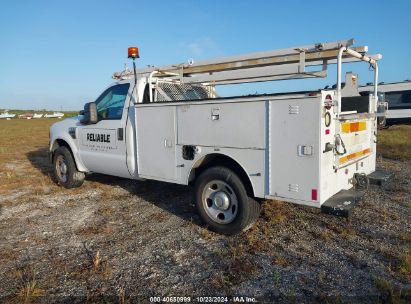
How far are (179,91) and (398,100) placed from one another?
17.0 meters

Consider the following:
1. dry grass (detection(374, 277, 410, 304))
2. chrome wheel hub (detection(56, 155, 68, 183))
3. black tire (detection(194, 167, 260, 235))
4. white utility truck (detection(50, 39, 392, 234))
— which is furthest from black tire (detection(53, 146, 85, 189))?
dry grass (detection(374, 277, 410, 304))

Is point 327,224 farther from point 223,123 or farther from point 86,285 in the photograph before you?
point 86,285

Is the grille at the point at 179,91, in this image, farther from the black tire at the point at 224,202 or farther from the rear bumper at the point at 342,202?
the rear bumper at the point at 342,202

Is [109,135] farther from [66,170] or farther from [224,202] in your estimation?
[224,202]

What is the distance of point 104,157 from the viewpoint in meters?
6.47

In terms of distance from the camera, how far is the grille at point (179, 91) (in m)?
6.06

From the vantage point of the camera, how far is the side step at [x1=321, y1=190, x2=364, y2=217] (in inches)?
149

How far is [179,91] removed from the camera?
21.0 feet

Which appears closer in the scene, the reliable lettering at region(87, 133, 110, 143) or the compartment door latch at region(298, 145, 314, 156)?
the compartment door latch at region(298, 145, 314, 156)

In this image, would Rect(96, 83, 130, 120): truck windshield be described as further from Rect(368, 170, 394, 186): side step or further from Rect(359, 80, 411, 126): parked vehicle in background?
Rect(359, 80, 411, 126): parked vehicle in background

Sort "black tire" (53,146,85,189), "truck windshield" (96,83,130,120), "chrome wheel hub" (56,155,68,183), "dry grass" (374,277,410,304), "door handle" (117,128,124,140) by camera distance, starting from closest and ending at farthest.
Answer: "dry grass" (374,277,410,304) < "door handle" (117,128,124,140) < "truck windshield" (96,83,130,120) < "black tire" (53,146,85,189) < "chrome wheel hub" (56,155,68,183)

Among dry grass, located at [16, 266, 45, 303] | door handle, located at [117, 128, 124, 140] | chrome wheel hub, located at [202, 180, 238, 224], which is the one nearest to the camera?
dry grass, located at [16, 266, 45, 303]

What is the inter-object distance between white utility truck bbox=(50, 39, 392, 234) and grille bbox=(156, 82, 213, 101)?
24mm

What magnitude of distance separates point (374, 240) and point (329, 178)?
1169 mm
